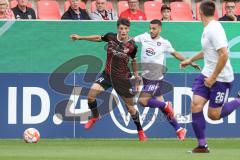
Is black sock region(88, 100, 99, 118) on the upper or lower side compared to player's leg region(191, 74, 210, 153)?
lower

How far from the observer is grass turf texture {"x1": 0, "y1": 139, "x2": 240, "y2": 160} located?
11.4 metres

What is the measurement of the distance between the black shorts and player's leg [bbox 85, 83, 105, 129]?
9 cm

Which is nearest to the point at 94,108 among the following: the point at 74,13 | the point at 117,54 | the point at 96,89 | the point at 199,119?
the point at 96,89

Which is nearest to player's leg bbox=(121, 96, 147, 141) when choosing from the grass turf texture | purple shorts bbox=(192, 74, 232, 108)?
the grass turf texture

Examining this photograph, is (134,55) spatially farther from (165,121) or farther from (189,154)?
(189,154)

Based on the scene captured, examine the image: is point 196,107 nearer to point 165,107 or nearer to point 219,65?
point 219,65

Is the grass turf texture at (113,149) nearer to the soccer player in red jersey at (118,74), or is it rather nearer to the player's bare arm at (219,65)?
the soccer player in red jersey at (118,74)

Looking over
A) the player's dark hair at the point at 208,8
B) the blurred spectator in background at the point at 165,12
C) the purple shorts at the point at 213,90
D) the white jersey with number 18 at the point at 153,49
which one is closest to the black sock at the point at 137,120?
the white jersey with number 18 at the point at 153,49

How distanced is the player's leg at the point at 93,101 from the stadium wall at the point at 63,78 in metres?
0.57

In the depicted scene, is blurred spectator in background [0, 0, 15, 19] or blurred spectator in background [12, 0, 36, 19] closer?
blurred spectator in background [0, 0, 15, 19]

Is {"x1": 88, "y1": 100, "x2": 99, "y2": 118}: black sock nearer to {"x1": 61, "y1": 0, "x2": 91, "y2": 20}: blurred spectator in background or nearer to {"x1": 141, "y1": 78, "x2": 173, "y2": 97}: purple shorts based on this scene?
{"x1": 141, "y1": 78, "x2": 173, "y2": 97}: purple shorts

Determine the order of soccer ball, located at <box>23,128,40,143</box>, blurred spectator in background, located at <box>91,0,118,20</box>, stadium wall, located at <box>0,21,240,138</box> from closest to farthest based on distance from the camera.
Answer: soccer ball, located at <box>23,128,40,143</box>, stadium wall, located at <box>0,21,240,138</box>, blurred spectator in background, located at <box>91,0,118,20</box>

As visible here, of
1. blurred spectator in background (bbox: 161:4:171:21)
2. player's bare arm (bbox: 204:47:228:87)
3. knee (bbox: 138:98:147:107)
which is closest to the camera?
player's bare arm (bbox: 204:47:228:87)

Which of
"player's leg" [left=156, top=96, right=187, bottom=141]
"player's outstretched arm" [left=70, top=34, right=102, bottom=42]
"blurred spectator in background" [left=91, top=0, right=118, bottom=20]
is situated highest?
"blurred spectator in background" [left=91, top=0, right=118, bottom=20]
